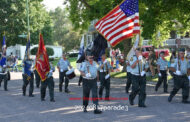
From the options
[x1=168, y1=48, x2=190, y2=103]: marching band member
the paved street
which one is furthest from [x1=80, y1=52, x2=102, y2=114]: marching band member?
[x1=168, y1=48, x2=190, y2=103]: marching band member

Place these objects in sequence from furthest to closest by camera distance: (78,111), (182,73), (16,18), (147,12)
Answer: (16,18)
(147,12)
(182,73)
(78,111)

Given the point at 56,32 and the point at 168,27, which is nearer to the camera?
the point at 168,27

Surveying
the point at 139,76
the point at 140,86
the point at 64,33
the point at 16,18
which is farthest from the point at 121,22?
the point at 64,33

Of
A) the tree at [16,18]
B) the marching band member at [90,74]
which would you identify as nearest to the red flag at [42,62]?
the marching band member at [90,74]

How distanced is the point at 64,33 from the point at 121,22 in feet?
227

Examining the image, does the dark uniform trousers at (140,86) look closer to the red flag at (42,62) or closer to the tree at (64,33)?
the red flag at (42,62)

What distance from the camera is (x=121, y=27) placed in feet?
28.4

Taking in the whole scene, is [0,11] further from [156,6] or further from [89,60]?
[89,60]

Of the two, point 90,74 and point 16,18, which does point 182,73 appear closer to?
point 90,74

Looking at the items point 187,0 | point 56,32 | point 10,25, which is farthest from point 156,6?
point 56,32

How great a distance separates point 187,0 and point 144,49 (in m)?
17.8

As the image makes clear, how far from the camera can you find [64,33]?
76.8 meters

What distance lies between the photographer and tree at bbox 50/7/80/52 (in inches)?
2321

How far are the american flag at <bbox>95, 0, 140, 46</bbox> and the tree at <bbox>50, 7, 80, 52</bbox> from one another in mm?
49222
